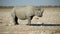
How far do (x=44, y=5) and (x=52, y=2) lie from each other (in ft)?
0.48

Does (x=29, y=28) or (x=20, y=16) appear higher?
(x=20, y=16)

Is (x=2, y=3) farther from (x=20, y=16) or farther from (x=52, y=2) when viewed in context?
(x=20, y=16)

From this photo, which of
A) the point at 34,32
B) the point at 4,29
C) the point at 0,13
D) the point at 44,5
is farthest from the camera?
the point at 44,5

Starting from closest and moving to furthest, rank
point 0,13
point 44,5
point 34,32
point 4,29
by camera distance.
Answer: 1. point 34,32
2. point 4,29
3. point 0,13
4. point 44,5

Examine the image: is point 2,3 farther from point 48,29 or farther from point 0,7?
point 48,29

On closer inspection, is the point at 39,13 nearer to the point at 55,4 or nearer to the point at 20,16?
the point at 20,16

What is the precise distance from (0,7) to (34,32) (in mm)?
1435

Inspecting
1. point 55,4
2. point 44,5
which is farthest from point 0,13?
point 55,4

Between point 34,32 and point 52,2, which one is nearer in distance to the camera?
point 34,32

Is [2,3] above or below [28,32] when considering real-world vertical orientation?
above

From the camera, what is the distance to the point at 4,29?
164 centimetres

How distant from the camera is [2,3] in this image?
2.79 m

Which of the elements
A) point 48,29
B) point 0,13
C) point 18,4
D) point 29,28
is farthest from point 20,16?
point 18,4

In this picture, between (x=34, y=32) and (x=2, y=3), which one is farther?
(x=2, y=3)
